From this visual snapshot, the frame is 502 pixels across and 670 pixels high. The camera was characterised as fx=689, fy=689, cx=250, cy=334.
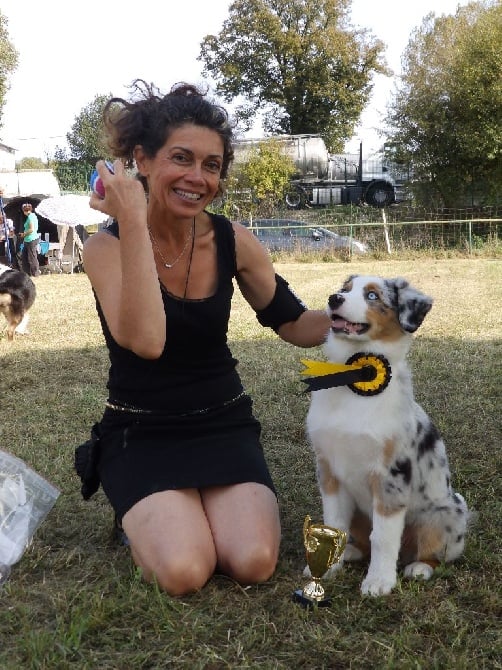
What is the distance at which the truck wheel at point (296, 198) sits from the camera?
88.2 feet

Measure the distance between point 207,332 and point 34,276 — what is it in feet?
47.2

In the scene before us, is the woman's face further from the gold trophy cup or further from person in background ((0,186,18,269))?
person in background ((0,186,18,269))

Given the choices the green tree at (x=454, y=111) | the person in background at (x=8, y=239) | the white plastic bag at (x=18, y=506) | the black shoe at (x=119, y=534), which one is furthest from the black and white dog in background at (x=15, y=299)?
the green tree at (x=454, y=111)

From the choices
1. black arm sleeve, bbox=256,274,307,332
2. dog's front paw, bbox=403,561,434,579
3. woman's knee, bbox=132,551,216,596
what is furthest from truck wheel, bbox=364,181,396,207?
woman's knee, bbox=132,551,216,596

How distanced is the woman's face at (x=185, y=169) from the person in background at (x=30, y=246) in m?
14.2

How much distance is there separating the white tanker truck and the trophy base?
24.4 metres

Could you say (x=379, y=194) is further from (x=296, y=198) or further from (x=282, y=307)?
(x=282, y=307)

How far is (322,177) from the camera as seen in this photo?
27.5 m

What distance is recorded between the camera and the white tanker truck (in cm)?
2630

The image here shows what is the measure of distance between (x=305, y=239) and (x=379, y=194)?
27.3ft

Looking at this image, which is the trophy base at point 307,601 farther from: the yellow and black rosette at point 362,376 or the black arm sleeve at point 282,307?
the black arm sleeve at point 282,307

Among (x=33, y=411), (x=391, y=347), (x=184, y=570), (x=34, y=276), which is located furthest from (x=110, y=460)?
(x=34, y=276)

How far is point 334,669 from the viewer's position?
2117 mm

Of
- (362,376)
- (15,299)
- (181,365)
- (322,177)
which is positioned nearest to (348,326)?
(362,376)
